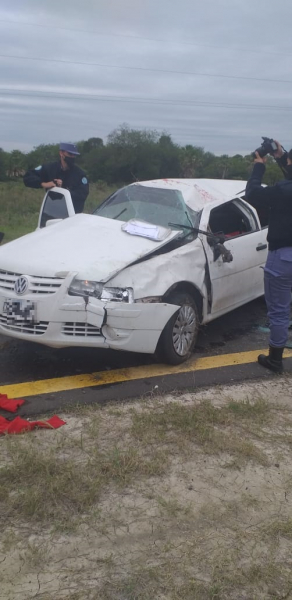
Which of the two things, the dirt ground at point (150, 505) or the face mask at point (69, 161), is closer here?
the dirt ground at point (150, 505)

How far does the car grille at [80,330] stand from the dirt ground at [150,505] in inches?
24.3

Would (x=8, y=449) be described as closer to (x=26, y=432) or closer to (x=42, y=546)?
(x=26, y=432)

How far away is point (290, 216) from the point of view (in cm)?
524

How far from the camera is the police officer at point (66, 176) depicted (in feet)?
25.2

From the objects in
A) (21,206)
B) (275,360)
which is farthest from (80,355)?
(21,206)

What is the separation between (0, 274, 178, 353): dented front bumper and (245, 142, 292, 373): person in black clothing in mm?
1010

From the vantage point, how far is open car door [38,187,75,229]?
6707mm

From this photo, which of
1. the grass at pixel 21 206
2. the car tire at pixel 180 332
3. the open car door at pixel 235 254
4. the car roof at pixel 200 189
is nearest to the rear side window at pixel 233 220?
the open car door at pixel 235 254

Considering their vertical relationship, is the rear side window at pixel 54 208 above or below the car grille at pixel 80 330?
above

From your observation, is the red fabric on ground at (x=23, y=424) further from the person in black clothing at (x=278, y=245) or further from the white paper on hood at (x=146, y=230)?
the person in black clothing at (x=278, y=245)

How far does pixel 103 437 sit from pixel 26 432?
0.50 meters

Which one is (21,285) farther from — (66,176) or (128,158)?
(128,158)

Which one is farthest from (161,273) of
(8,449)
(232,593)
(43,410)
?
(232,593)

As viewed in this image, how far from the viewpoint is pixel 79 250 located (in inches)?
207
